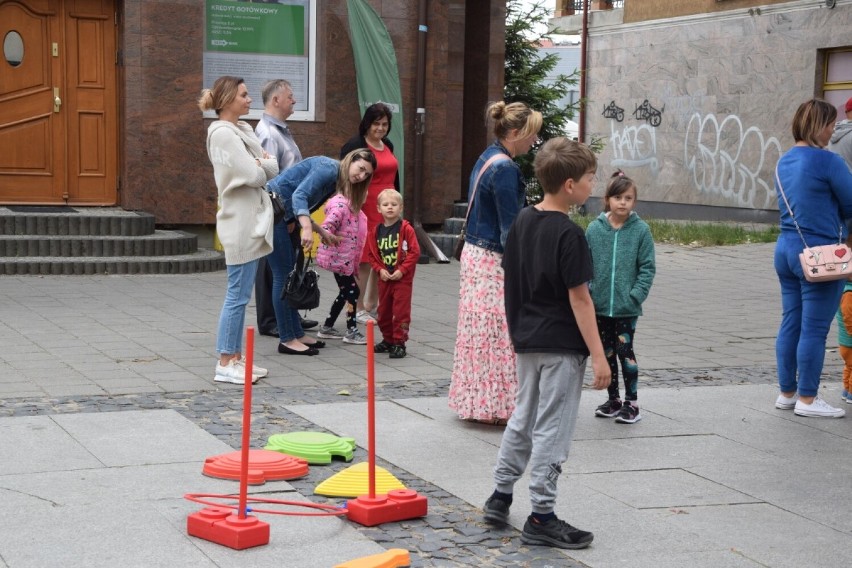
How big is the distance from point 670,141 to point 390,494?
2369 centimetres

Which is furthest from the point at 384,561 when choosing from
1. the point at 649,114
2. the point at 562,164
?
the point at 649,114

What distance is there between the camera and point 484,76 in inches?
687

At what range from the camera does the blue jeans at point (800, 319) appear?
714 centimetres

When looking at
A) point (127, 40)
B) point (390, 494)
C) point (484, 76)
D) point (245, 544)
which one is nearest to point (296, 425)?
point (390, 494)

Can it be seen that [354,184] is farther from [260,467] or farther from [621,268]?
[260,467]

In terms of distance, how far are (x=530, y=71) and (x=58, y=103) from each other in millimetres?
7917

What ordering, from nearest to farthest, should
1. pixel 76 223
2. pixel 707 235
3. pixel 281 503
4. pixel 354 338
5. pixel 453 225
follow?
1. pixel 281 503
2. pixel 354 338
3. pixel 76 223
4. pixel 453 225
5. pixel 707 235

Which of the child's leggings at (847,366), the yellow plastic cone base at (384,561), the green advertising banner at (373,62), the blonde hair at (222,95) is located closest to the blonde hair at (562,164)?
the yellow plastic cone base at (384,561)

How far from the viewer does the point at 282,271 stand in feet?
28.8

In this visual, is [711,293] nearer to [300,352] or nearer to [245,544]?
[300,352]

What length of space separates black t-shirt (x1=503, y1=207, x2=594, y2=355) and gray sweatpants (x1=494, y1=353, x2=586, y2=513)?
76 millimetres

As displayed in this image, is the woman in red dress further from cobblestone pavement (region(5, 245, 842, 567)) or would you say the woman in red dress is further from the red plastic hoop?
the red plastic hoop

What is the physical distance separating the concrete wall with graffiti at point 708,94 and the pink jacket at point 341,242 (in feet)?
53.9

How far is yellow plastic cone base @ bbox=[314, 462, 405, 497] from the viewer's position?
533 centimetres
